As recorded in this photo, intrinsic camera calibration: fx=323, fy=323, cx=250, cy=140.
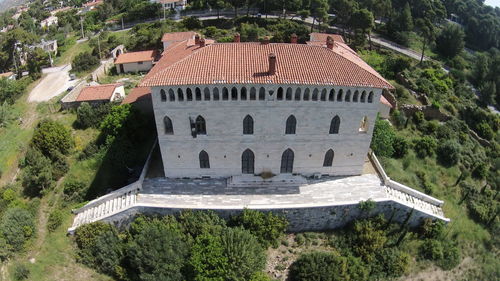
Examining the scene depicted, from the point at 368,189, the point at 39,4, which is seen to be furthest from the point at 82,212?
the point at 39,4

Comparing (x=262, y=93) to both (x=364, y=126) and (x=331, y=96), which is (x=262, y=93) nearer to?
(x=331, y=96)

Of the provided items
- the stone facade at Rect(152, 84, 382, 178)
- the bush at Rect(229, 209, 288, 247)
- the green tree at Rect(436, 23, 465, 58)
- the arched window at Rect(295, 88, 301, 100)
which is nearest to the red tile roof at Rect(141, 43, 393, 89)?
the stone facade at Rect(152, 84, 382, 178)

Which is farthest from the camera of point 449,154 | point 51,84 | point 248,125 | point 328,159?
point 51,84

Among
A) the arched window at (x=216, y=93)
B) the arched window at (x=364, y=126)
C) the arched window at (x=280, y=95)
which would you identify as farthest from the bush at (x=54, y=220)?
the arched window at (x=364, y=126)

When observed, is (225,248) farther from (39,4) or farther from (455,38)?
(39,4)

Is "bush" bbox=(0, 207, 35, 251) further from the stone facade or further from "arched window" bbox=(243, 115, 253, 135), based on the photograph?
"arched window" bbox=(243, 115, 253, 135)

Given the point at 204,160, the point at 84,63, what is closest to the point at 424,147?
the point at 204,160

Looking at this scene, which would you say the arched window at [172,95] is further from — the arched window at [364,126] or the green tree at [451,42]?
the green tree at [451,42]
